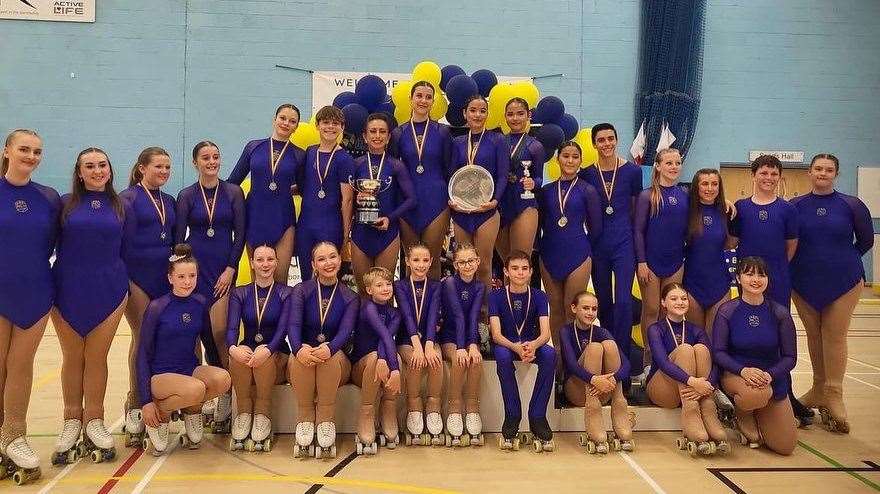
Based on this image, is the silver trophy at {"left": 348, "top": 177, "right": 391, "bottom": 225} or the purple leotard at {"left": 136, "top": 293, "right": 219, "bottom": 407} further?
the silver trophy at {"left": 348, "top": 177, "right": 391, "bottom": 225}

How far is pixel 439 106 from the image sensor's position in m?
5.87

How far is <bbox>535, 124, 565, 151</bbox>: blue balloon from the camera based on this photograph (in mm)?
5559

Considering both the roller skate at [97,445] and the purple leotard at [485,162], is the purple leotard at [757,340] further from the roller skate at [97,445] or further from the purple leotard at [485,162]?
the roller skate at [97,445]

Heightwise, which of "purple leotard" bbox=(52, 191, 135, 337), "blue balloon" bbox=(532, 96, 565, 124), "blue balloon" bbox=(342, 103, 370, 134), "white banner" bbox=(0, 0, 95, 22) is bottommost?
"purple leotard" bbox=(52, 191, 135, 337)

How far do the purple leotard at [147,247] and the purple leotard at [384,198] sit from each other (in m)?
1.20

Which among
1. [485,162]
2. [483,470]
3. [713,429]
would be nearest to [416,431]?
[483,470]

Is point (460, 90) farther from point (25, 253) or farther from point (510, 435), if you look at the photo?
point (25, 253)

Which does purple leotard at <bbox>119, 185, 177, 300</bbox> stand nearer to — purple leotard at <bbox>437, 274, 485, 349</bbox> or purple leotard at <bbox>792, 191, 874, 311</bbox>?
purple leotard at <bbox>437, 274, 485, 349</bbox>

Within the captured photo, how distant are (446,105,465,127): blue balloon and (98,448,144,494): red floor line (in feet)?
11.7

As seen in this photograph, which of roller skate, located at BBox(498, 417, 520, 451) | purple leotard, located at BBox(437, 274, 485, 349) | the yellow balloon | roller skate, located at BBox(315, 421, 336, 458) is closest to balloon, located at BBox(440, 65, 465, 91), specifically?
the yellow balloon

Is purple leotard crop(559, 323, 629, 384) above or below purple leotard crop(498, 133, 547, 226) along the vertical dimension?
below

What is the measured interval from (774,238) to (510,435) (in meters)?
2.19

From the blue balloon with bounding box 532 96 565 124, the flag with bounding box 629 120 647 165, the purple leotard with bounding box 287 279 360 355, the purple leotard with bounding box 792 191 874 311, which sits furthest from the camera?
the flag with bounding box 629 120 647 165

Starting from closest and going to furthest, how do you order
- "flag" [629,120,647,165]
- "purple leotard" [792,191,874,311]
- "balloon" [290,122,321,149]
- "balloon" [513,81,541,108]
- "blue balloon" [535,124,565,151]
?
"purple leotard" [792,191,874,311] < "blue balloon" [535,124,565,151] < "balloon" [513,81,541,108] < "balloon" [290,122,321,149] < "flag" [629,120,647,165]
